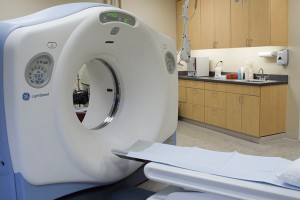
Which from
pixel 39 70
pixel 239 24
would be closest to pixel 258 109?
pixel 239 24

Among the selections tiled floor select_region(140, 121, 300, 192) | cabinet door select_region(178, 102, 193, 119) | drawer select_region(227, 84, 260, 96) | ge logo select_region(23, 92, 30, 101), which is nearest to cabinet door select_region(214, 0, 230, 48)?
drawer select_region(227, 84, 260, 96)

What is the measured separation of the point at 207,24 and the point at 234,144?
7.11 ft

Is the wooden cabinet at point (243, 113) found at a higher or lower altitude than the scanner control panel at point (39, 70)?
lower

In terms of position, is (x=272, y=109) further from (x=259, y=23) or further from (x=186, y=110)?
(x=186, y=110)

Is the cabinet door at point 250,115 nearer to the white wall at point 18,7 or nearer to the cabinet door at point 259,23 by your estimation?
the cabinet door at point 259,23

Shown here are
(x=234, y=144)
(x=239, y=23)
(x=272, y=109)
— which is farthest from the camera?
(x=239, y=23)

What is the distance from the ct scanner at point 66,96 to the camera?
125 centimetres

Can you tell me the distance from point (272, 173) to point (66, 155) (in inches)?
34.0

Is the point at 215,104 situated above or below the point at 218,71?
below

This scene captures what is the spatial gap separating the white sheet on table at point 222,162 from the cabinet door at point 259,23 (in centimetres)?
314

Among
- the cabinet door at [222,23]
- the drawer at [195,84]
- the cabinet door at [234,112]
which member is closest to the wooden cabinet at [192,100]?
the drawer at [195,84]

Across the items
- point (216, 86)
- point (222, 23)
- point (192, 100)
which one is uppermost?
point (222, 23)

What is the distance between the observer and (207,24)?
5.23m

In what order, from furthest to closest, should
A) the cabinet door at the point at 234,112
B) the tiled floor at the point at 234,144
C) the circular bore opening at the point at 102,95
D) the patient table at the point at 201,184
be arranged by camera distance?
the cabinet door at the point at 234,112 < the tiled floor at the point at 234,144 < the circular bore opening at the point at 102,95 < the patient table at the point at 201,184
